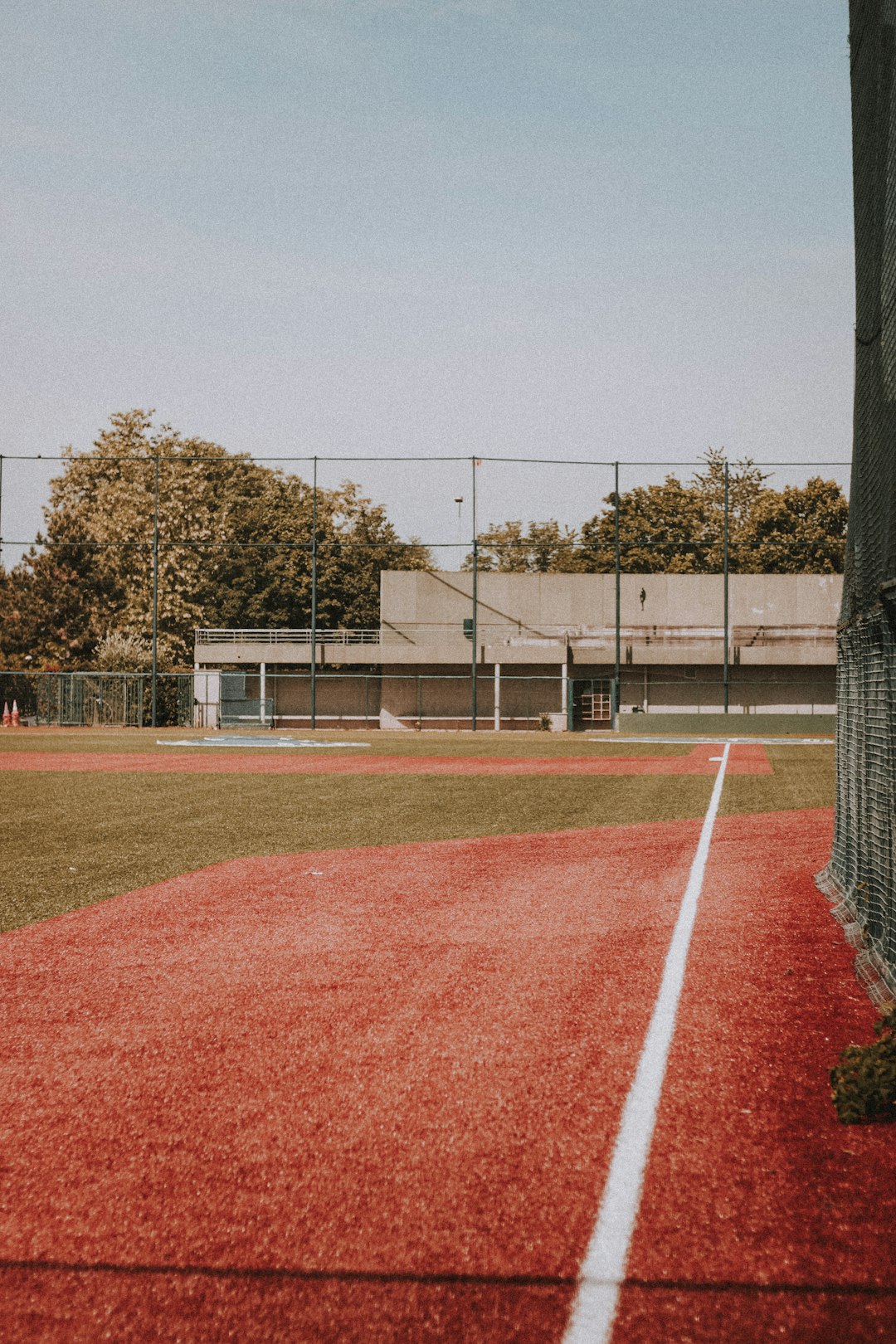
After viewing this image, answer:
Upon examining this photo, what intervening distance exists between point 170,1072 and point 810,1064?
2.20 m

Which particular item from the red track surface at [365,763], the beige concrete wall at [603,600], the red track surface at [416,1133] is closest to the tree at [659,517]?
the beige concrete wall at [603,600]

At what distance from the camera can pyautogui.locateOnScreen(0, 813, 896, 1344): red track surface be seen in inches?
96.4

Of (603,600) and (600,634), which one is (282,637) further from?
(600,634)

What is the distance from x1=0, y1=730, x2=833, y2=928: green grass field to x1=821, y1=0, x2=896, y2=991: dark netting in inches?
179

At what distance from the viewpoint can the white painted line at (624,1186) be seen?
2.37 m

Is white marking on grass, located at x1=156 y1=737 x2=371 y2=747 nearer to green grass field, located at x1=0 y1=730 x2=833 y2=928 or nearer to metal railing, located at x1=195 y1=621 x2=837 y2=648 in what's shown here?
green grass field, located at x1=0 y1=730 x2=833 y2=928

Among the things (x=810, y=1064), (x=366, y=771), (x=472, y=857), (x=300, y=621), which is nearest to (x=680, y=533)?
(x=300, y=621)

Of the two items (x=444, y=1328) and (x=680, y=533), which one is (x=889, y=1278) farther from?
(x=680, y=533)

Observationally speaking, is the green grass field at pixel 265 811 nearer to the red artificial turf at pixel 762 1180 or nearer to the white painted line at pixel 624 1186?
the white painted line at pixel 624 1186

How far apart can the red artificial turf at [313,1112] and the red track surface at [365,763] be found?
1327cm

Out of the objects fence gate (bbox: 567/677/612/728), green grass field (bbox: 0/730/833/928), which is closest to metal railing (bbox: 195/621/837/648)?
fence gate (bbox: 567/677/612/728)

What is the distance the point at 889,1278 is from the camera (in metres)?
2.51

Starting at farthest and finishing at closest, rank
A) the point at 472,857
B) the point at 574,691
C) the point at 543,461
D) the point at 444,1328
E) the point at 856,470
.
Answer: the point at 574,691, the point at 543,461, the point at 472,857, the point at 856,470, the point at 444,1328

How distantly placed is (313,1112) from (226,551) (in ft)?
177
